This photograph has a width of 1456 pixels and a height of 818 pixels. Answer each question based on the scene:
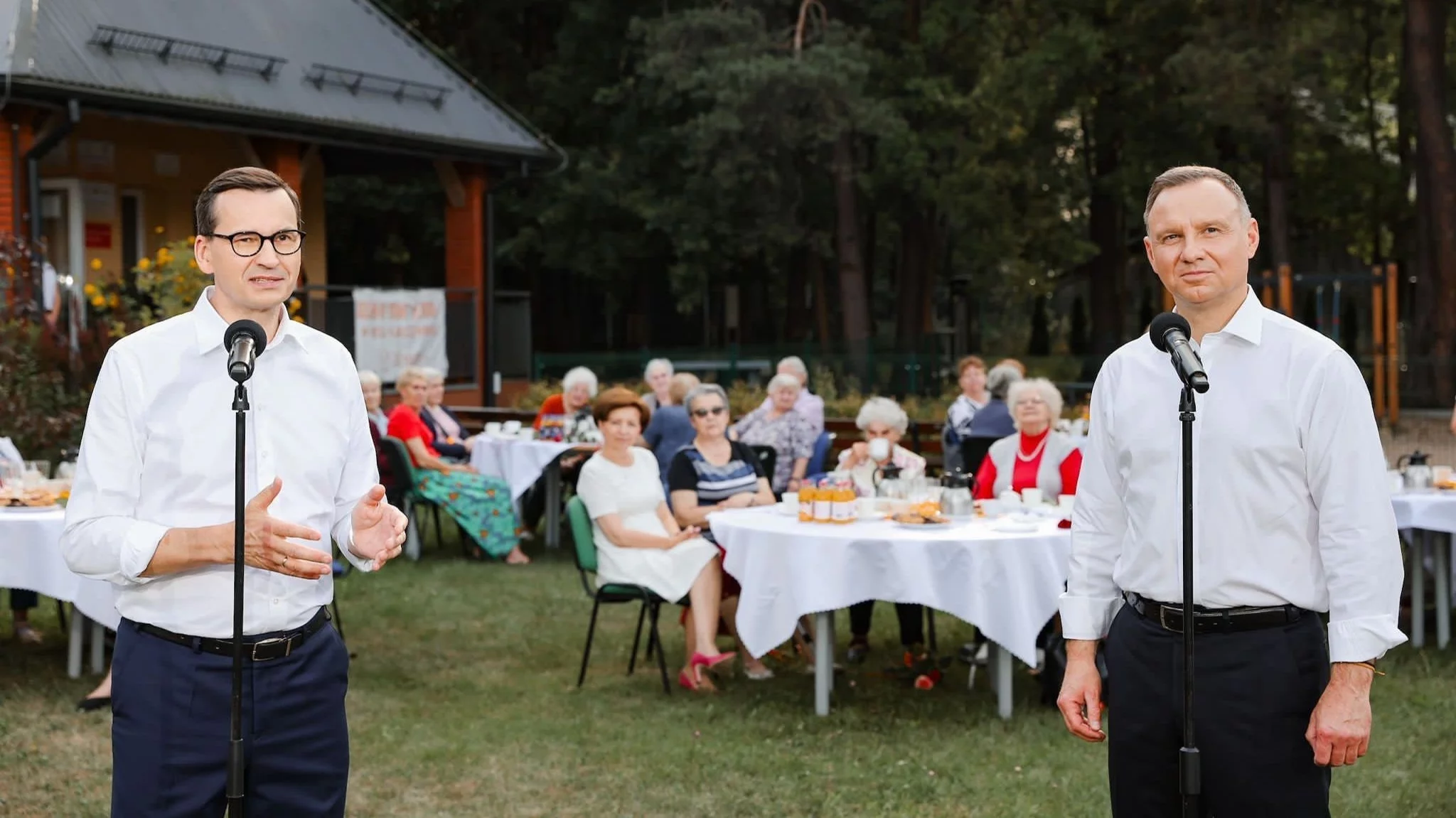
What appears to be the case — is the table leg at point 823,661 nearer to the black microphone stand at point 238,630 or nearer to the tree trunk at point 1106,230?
the black microphone stand at point 238,630

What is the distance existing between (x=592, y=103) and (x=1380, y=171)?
1507cm

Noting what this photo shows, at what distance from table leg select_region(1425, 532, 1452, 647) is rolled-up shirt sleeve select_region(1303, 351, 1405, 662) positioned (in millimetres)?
5640

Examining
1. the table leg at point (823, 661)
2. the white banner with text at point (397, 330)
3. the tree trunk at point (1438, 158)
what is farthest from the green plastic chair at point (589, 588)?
the tree trunk at point (1438, 158)

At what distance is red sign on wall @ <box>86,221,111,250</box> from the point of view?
1708 cm

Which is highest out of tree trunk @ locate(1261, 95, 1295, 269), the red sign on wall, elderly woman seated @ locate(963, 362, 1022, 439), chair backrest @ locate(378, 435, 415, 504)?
tree trunk @ locate(1261, 95, 1295, 269)

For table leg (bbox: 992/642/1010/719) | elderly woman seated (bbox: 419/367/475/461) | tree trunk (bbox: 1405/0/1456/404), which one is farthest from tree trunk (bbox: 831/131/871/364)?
table leg (bbox: 992/642/1010/719)

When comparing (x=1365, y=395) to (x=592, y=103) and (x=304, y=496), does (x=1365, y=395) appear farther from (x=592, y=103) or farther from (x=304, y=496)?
(x=592, y=103)

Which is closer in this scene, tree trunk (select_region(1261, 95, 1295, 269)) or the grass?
the grass

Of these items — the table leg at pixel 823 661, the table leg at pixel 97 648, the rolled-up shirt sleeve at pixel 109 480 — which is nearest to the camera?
the rolled-up shirt sleeve at pixel 109 480

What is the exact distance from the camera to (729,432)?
33.3 ft

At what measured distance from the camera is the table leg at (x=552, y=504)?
1186cm

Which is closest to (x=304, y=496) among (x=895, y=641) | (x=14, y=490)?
(x=14, y=490)

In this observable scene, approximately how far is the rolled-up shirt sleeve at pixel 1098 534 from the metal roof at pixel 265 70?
43.3 feet

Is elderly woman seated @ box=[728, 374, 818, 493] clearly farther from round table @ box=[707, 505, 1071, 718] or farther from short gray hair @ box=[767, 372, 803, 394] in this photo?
round table @ box=[707, 505, 1071, 718]
